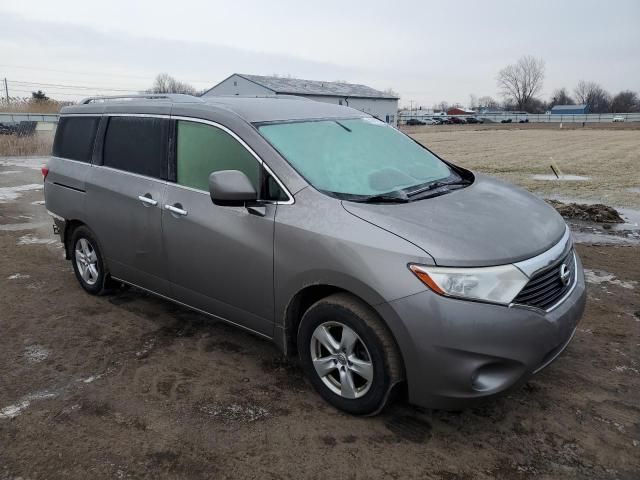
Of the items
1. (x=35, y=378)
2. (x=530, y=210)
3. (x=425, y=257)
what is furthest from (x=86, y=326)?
(x=530, y=210)

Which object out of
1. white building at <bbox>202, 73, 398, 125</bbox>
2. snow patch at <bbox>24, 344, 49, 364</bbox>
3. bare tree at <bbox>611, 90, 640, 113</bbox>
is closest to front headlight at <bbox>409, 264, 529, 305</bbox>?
snow patch at <bbox>24, 344, 49, 364</bbox>

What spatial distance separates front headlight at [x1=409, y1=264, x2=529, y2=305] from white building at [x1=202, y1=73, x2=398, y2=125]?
93.6 ft

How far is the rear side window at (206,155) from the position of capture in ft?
11.8

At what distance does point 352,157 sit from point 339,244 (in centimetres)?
97

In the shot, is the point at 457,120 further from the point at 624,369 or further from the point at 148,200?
the point at 148,200

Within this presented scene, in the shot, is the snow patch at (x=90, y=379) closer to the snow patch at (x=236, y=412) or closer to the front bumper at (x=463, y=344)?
the snow patch at (x=236, y=412)

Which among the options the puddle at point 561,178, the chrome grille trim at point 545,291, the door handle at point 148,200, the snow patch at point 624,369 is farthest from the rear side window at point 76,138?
the puddle at point 561,178

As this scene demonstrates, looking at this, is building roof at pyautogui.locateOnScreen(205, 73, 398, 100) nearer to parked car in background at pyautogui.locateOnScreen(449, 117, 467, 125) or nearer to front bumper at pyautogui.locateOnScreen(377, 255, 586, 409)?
front bumper at pyautogui.locateOnScreen(377, 255, 586, 409)

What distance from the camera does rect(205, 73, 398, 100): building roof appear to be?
32.2m

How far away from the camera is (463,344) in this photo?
106 inches

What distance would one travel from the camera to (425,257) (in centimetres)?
276

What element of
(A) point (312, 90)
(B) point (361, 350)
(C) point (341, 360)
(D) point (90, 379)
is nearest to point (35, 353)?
(D) point (90, 379)

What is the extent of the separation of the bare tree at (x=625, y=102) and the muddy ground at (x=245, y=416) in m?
110

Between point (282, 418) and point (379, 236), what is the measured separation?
4.19 ft
